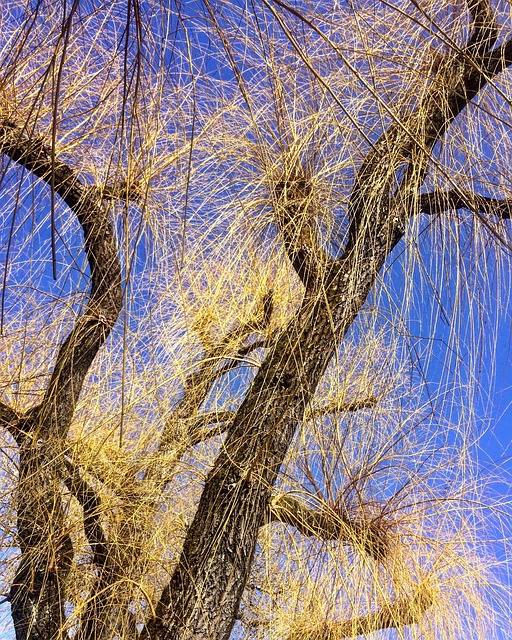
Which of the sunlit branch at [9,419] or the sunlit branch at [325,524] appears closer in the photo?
the sunlit branch at [325,524]

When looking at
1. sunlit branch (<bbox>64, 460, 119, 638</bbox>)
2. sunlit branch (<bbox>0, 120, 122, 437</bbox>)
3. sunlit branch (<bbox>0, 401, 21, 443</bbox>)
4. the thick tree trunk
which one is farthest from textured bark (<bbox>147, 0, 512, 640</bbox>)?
sunlit branch (<bbox>0, 401, 21, 443</bbox>)

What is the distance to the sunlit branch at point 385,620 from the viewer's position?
1666mm

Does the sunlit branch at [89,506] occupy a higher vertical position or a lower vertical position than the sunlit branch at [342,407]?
lower

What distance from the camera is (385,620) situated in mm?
1711

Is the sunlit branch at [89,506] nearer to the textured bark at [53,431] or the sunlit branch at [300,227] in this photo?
the textured bark at [53,431]

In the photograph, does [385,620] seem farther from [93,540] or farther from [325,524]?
[93,540]

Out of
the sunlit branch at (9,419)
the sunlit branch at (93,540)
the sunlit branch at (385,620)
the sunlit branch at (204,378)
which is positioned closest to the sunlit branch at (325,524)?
the sunlit branch at (385,620)

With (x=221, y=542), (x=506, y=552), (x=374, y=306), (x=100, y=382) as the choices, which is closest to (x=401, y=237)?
(x=374, y=306)

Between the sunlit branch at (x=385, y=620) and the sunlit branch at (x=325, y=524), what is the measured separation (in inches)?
5.2

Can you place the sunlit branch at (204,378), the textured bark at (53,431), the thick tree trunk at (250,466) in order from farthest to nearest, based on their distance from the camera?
1. the sunlit branch at (204,378)
2. the textured bark at (53,431)
3. the thick tree trunk at (250,466)

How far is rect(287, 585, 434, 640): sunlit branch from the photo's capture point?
5.47 feet

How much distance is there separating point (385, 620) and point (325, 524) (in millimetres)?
314

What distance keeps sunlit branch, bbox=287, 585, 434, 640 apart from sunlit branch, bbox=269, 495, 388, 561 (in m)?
0.13

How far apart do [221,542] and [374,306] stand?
60 centimetres
